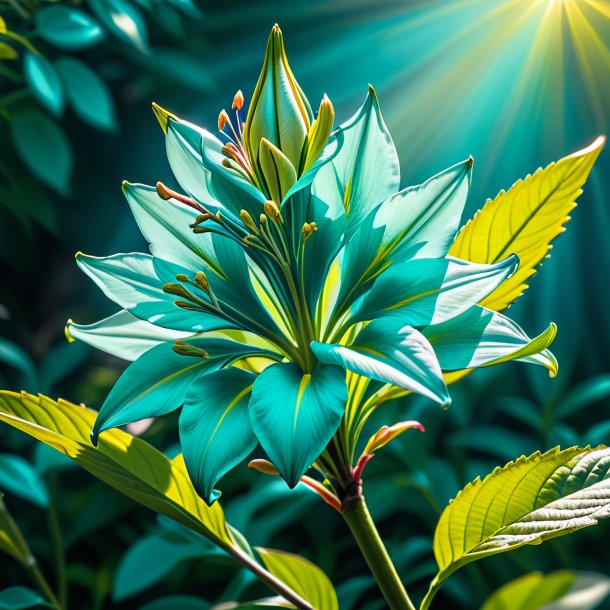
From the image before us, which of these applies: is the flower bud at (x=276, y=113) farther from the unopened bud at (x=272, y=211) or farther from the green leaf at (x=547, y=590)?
the green leaf at (x=547, y=590)

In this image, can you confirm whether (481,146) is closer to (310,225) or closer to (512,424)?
(512,424)

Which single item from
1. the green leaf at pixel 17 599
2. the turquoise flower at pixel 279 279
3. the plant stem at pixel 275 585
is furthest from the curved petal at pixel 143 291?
the green leaf at pixel 17 599

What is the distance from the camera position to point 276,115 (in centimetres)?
30

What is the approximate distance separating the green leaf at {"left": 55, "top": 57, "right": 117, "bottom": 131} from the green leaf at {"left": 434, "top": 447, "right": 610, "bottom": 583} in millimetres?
560

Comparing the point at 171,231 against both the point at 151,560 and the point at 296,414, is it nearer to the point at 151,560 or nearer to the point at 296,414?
the point at 296,414

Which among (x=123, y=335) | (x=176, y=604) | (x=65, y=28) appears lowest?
(x=176, y=604)

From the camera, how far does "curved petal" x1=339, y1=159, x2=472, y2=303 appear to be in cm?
30

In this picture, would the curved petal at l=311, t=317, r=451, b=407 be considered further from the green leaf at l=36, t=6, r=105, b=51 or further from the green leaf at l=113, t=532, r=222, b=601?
the green leaf at l=36, t=6, r=105, b=51

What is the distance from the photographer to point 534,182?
35cm

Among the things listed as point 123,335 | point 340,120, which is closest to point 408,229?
point 123,335

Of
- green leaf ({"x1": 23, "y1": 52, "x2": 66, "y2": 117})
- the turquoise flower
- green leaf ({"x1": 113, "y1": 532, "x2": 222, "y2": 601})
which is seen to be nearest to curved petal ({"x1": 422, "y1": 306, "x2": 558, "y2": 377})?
the turquoise flower

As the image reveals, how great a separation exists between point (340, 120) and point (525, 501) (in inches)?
26.7

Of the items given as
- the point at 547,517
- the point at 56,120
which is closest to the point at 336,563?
Answer: the point at 547,517

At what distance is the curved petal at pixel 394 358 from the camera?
0.24 m
